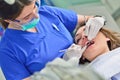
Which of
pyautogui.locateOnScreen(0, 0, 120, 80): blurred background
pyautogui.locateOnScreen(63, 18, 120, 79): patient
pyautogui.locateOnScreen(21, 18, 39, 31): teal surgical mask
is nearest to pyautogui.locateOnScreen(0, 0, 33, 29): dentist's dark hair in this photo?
pyautogui.locateOnScreen(21, 18, 39, 31): teal surgical mask

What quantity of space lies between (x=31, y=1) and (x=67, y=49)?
1.21 ft

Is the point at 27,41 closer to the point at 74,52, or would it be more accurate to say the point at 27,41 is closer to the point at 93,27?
the point at 74,52

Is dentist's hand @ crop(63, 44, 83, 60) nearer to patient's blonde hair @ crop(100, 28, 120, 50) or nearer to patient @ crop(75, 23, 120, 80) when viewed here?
patient @ crop(75, 23, 120, 80)

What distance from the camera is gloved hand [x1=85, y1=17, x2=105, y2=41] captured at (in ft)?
4.30

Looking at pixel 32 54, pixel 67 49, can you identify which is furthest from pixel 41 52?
pixel 67 49

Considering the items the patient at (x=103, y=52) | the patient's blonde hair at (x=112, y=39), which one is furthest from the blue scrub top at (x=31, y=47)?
the patient's blonde hair at (x=112, y=39)

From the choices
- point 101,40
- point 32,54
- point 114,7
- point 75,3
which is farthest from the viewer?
point 114,7

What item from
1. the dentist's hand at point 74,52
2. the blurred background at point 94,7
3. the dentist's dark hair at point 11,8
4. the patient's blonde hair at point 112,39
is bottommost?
the blurred background at point 94,7

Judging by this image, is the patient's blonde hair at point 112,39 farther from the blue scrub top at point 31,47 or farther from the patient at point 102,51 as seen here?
the blue scrub top at point 31,47

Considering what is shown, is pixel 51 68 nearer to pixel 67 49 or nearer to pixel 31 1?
pixel 31 1

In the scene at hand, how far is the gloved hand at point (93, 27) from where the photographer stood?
51.6 inches

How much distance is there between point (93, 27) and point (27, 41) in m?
0.42

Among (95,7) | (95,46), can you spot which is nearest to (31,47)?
(95,46)

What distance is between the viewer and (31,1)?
3.53ft
